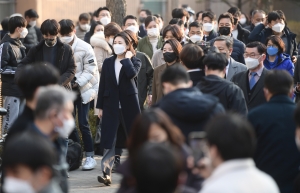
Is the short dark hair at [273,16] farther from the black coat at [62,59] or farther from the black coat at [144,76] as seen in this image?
the black coat at [62,59]

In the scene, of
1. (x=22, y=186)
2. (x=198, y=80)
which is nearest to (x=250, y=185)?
(x=22, y=186)

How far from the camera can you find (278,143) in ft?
18.2

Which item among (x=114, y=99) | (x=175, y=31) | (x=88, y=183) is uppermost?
(x=175, y=31)

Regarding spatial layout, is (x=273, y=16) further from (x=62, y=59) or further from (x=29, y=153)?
(x=29, y=153)

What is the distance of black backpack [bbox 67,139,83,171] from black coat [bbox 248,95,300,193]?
4256 mm

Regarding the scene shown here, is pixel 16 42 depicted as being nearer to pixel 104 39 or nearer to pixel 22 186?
pixel 104 39

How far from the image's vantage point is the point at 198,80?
694cm

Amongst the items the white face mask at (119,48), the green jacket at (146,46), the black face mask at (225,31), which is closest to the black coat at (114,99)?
the white face mask at (119,48)

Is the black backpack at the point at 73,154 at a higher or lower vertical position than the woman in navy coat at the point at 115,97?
lower

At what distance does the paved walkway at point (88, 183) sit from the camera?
8438mm

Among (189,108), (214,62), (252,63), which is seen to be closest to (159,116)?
(189,108)

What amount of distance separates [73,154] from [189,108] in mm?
4616

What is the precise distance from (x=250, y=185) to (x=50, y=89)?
148 centimetres

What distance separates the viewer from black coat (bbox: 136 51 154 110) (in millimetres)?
9945
